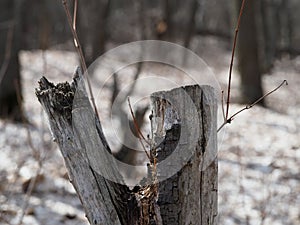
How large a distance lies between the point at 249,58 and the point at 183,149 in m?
7.98

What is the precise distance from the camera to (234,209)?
446 centimetres

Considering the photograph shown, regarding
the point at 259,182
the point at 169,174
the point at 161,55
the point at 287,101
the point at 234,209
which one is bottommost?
the point at 169,174

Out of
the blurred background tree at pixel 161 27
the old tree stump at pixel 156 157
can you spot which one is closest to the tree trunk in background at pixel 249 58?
the blurred background tree at pixel 161 27

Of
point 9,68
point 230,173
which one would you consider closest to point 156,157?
point 230,173

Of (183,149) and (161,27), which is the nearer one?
(183,149)

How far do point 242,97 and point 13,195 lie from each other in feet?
19.0

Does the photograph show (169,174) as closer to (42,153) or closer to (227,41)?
(42,153)

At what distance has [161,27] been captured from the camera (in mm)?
9508

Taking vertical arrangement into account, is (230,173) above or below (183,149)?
above

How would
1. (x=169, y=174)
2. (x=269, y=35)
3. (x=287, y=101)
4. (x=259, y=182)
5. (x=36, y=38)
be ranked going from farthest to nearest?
(x=36, y=38)
(x=269, y=35)
(x=287, y=101)
(x=259, y=182)
(x=169, y=174)

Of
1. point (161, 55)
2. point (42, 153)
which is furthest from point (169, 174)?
point (161, 55)

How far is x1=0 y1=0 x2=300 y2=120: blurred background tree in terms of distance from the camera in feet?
27.1

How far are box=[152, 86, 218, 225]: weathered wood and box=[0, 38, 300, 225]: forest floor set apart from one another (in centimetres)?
129

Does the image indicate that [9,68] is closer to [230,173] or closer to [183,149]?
[230,173]
